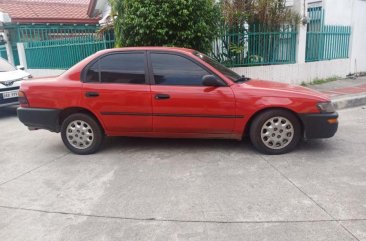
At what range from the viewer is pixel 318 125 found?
440cm

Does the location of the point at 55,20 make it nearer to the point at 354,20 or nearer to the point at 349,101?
the point at 354,20

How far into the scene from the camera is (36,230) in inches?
117

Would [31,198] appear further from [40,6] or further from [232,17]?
[40,6]

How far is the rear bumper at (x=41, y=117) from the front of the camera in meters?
4.80

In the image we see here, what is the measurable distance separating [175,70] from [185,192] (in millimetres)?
1819

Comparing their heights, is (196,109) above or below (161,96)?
below

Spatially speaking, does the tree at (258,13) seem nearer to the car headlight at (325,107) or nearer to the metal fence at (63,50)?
the metal fence at (63,50)

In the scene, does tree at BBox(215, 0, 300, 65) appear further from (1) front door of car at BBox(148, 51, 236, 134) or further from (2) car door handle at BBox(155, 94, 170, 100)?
(2) car door handle at BBox(155, 94, 170, 100)

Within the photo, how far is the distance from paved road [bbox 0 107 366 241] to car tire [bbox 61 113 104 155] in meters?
0.15

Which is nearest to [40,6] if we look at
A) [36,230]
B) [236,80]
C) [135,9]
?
[135,9]

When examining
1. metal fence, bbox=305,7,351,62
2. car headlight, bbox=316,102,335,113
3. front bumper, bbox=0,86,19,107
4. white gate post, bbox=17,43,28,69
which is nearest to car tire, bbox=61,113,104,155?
car headlight, bbox=316,102,335,113

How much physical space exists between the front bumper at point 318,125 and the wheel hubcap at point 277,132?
0.20 meters

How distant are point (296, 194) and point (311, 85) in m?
6.82

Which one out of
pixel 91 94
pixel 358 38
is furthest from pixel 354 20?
pixel 91 94
